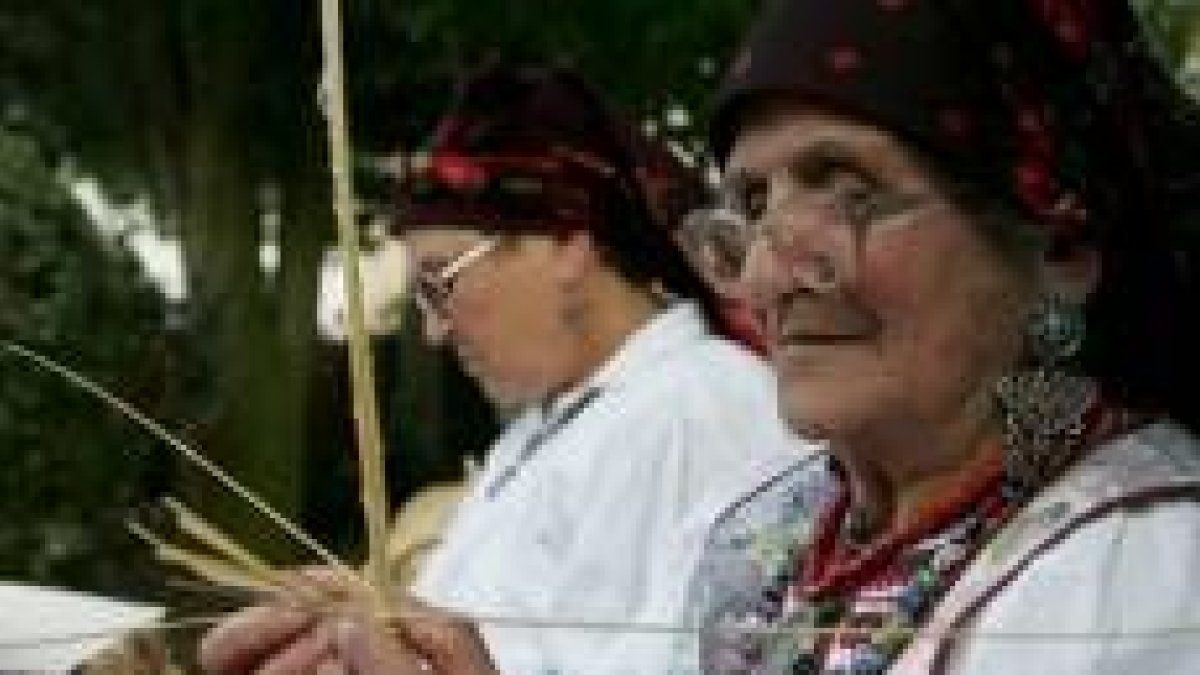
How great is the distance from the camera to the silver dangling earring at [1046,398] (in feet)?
7.85

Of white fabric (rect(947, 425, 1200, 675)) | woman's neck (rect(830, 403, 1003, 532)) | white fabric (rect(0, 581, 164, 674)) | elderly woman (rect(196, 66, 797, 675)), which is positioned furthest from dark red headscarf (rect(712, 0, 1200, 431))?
elderly woman (rect(196, 66, 797, 675))

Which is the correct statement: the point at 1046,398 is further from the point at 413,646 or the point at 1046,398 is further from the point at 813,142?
A: the point at 413,646

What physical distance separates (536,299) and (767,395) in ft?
1.50

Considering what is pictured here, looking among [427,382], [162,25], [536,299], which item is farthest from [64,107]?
[536,299]

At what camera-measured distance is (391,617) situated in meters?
2.32

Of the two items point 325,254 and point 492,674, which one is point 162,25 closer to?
point 325,254

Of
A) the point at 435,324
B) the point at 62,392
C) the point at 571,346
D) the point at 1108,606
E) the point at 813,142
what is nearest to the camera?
the point at 1108,606

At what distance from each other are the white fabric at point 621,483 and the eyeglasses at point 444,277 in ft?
0.85

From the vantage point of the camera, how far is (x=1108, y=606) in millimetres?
2225

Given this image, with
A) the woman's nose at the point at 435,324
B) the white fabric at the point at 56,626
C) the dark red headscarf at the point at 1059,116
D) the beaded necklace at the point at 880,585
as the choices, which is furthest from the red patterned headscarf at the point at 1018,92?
the woman's nose at the point at 435,324

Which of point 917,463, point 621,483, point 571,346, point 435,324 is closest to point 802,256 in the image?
point 917,463

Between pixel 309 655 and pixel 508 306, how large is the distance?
6.78 ft

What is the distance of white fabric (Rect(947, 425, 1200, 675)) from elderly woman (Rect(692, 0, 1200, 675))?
0.10 ft

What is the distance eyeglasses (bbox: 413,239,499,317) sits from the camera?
4402mm
